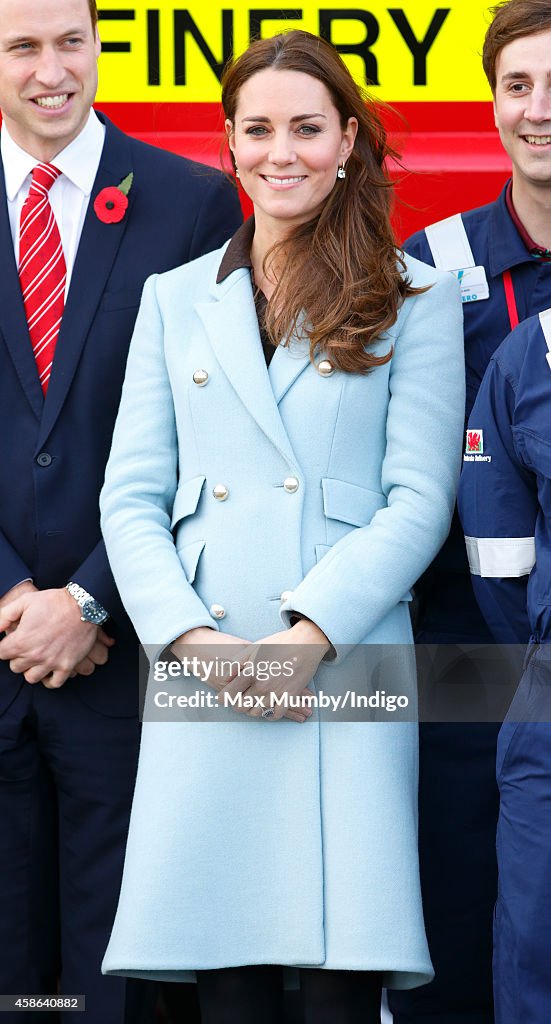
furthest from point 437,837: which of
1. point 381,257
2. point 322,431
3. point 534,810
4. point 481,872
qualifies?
point 381,257

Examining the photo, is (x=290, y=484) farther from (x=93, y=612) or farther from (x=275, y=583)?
(x=93, y=612)

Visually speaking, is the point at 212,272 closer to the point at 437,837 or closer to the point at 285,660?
the point at 285,660

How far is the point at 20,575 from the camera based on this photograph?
2.69 metres

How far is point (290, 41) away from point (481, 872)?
155 cm

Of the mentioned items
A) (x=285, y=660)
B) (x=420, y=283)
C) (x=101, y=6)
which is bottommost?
(x=285, y=660)

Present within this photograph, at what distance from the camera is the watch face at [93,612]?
2.68 metres

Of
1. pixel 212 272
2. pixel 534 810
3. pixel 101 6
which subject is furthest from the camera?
pixel 101 6

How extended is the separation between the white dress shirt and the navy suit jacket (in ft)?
0.08

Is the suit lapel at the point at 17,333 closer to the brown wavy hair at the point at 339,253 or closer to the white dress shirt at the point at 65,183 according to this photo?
the white dress shirt at the point at 65,183

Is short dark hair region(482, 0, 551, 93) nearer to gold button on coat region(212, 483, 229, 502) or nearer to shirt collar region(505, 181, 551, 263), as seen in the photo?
shirt collar region(505, 181, 551, 263)

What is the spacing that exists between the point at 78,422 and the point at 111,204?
0.41m

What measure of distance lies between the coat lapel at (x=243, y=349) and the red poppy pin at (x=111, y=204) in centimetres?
34

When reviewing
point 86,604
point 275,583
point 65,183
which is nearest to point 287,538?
point 275,583

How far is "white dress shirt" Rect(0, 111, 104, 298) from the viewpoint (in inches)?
110
